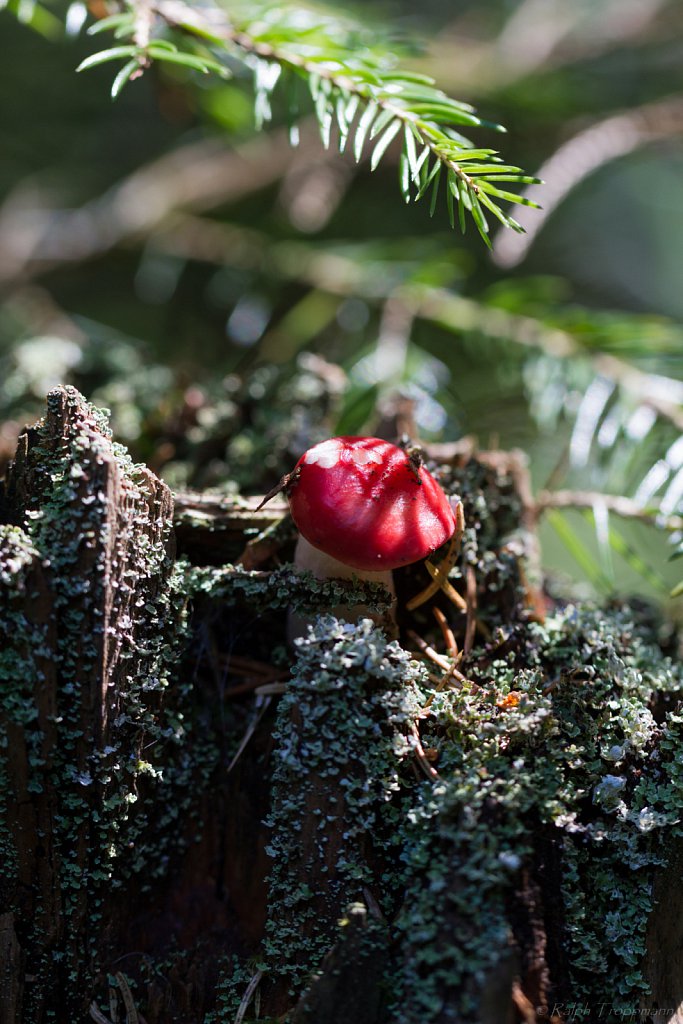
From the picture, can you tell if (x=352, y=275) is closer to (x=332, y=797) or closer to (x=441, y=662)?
(x=441, y=662)

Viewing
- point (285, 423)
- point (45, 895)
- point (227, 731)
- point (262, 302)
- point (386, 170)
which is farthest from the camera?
point (386, 170)

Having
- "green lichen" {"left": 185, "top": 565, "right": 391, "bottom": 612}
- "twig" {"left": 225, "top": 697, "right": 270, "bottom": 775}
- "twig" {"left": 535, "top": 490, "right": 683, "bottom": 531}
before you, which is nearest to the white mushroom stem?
"green lichen" {"left": 185, "top": 565, "right": 391, "bottom": 612}

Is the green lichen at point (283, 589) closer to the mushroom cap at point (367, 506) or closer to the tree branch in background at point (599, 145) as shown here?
the mushroom cap at point (367, 506)

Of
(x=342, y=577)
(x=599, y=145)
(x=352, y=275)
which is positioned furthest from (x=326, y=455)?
(x=599, y=145)

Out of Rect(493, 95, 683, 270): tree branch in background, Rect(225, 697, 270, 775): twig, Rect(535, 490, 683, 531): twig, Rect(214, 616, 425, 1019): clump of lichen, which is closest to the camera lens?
Rect(214, 616, 425, 1019): clump of lichen

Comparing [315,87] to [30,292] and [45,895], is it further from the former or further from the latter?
[30,292]

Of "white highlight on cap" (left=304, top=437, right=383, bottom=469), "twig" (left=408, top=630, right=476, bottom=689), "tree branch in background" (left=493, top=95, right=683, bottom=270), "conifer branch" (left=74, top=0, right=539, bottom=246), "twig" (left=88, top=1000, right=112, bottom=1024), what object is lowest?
"twig" (left=88, top=1000, right=112, bottom=1024)

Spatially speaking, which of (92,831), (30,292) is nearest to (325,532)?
(92,831)

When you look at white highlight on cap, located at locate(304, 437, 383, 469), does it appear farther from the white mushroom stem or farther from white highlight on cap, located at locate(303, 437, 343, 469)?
the white mushroom stem
